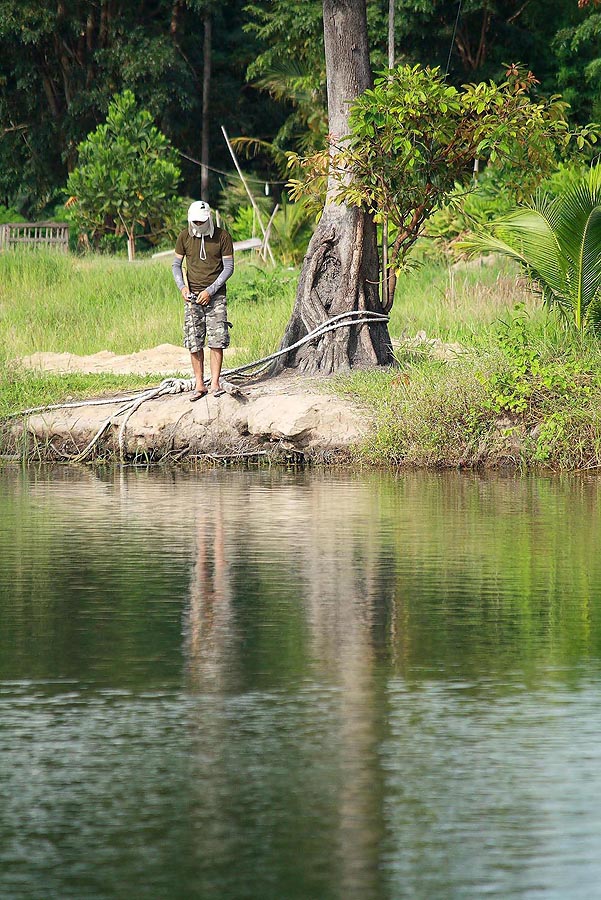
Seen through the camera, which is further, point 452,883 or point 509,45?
point 509,45

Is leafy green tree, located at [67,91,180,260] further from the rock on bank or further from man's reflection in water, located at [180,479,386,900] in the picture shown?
man's reflection in water, located at [180,479,386,900]

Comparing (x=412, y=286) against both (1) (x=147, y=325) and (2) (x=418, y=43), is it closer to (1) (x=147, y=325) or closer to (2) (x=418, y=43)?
(1) (x=147, y=325)

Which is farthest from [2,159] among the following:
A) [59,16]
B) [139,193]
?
[139,193]

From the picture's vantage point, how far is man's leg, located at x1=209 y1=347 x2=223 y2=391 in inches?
643

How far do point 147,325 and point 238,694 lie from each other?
1797cm

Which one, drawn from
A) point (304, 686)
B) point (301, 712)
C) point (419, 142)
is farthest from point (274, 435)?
point (301, 712)

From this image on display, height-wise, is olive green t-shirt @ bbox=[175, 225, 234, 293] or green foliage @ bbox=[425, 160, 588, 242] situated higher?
green foliage @ bbox=[425, 160, 588, 242]

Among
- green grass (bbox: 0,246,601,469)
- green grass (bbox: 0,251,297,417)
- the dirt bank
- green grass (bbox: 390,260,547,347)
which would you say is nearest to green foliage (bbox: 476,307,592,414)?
green grass (bbox: 0,246,601,469)

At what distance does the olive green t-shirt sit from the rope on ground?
118 cm

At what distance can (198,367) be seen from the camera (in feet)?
53.7

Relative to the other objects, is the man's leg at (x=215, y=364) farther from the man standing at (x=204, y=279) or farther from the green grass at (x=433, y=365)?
the green grass at (x=433, y=365)

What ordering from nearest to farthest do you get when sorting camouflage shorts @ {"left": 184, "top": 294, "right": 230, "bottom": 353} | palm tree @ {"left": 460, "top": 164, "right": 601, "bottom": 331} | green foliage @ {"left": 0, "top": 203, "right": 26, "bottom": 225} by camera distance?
palm tree @ {"left": 460, "top": 164, "right": 601, "bottom": 331}, camouflage shorts @ {"left": 184, "top": 294, "right": 230, "bottom": 353}, green foliage @ {"left": 0, "top": 203, "right": 26, "bottom": 225}

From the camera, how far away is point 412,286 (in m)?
26.3

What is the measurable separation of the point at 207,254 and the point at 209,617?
8.84 meters
